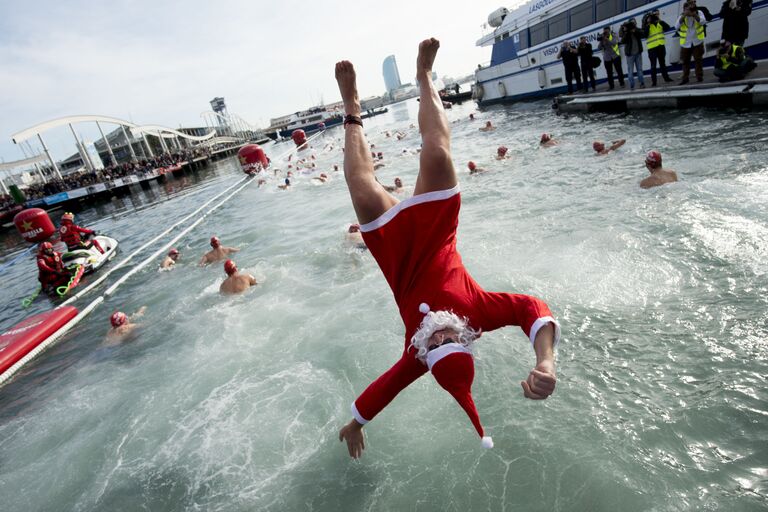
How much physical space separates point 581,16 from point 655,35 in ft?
34.7

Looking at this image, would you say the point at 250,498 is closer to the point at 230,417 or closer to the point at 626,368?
the point at 230,417

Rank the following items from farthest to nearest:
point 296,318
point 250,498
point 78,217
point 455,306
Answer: point 78,217
point 296,318
point 250,498
point 455,306

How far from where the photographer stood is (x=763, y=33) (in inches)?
464

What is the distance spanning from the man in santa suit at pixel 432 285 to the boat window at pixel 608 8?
20703 millimetres

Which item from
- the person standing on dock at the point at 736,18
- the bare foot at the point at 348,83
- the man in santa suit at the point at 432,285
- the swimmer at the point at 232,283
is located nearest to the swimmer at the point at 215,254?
the swimmer at the point at 232,283

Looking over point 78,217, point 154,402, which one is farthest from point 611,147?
point 78,217

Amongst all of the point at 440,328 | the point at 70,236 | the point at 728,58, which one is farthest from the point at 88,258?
the point at 728,58

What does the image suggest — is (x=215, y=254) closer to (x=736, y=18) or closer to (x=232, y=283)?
(x=232, y=283)

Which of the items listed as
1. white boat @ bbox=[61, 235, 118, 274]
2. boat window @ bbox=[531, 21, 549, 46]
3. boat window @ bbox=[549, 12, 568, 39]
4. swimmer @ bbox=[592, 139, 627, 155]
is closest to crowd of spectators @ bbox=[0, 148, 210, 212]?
white boat @ bbox=[61, 235, 118, 274]

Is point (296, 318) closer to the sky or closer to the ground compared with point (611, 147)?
closer to the ground

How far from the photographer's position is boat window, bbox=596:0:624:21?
17016 millimetres

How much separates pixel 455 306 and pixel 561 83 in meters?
24.9

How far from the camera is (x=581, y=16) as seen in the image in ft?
64.0

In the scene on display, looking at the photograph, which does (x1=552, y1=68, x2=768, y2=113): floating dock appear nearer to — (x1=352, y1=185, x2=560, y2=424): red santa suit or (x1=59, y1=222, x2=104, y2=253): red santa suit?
(x1=352, y1=185, x2=560, y2=424): red santa suit
